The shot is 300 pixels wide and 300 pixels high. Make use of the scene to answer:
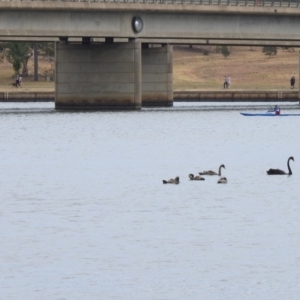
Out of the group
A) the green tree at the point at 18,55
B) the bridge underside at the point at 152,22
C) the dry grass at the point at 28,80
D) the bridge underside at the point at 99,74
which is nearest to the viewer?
the bridge underside at the point at 152,22

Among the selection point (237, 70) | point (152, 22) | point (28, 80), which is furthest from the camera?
point (237, 70)

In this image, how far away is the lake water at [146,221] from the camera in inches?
1190

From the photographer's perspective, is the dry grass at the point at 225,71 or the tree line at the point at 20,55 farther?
the dry grass at the point at 225,71

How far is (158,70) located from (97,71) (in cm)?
1324

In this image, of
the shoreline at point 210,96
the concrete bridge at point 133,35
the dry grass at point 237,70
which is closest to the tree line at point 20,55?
the dry grass at point 237,70

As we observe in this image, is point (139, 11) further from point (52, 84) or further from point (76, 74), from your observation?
point (52, 84)

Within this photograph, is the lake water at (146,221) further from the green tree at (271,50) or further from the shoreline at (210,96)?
the green tree at (271,50)

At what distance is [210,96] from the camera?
137500 millimetres

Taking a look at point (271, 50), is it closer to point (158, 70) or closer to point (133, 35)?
point (158, 70)

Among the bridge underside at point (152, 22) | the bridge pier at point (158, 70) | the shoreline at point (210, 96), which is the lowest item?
the shoreline at point (210, 96)

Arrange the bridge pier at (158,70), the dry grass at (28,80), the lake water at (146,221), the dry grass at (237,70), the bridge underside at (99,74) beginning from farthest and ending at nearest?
the dry grass at (237,70) < the dry grass at (28,80) < the bridge pier at (158,70) < the bridge underside at (99,74) < the lake water at (146,221)

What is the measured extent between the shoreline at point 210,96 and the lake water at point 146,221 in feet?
189

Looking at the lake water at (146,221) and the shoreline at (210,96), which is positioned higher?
the lake water at (146,221)

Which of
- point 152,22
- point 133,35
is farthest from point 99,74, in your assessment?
point 152,22
